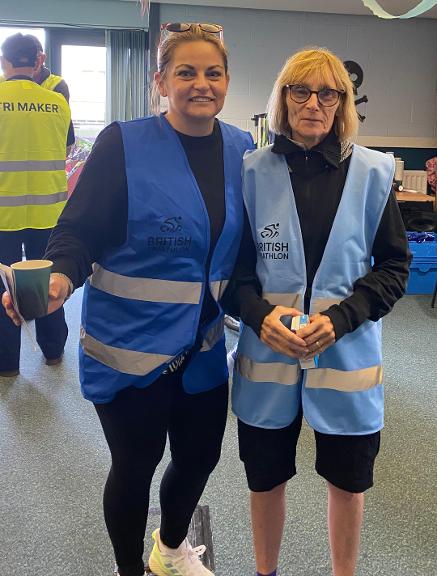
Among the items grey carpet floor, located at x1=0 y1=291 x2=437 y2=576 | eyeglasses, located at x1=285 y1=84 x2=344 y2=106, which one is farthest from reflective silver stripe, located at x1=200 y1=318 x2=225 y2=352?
grey carpet floor, located at x1=0 y1=291 x2=437 y2=576

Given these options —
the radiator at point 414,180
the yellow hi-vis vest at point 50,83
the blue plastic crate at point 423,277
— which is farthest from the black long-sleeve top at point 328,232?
the radiator at point 414,180

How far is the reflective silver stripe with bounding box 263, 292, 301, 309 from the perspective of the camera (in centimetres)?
122

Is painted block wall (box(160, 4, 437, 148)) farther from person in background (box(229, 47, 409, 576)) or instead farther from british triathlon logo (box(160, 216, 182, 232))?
british triathlon logo (box(160, 216, 182, 232))

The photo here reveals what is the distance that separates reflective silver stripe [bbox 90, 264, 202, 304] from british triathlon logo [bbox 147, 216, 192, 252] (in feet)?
0.24

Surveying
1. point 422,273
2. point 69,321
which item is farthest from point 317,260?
point 422,273

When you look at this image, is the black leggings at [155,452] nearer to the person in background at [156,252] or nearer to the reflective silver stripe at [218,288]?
the person in background at [156,252]

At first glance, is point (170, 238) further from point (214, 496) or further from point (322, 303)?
point (214, 496)

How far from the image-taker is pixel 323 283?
120 centimetres

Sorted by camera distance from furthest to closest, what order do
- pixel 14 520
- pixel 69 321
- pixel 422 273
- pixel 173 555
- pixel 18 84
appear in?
pixel 422 273, pixel 69 321, pixel 18 84, pixel 14 520, pixel 173 555

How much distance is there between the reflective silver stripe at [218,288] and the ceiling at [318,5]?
445cm

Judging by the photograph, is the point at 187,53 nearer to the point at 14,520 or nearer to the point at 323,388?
the point at 323,388

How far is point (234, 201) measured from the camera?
1.24m

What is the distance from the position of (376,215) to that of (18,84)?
2.20 metres

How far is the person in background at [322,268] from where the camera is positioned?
3.91 feet
